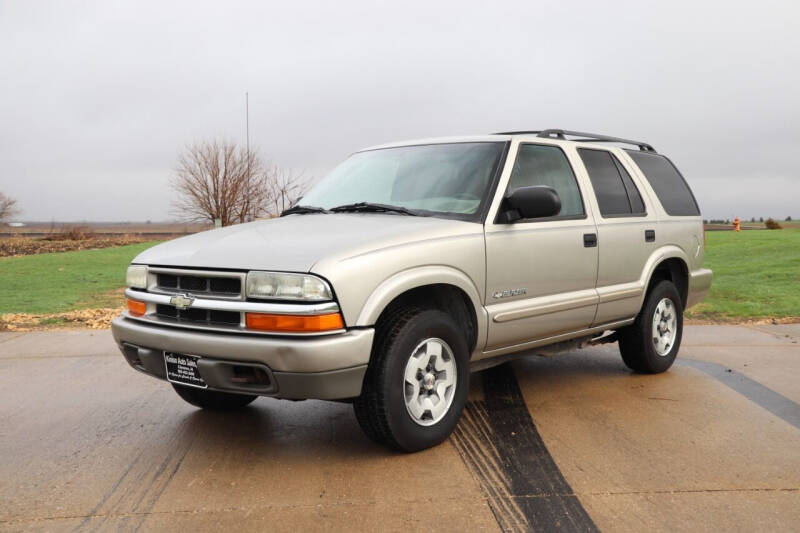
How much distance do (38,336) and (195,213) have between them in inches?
935

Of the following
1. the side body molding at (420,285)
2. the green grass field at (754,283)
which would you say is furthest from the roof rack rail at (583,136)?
the green grass field at (754,283)

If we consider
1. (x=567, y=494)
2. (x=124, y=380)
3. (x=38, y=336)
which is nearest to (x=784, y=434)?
(x=567, y=494)

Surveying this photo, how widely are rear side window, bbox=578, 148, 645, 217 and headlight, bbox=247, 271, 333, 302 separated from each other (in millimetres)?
2860

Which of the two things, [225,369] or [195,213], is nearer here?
[225,369]

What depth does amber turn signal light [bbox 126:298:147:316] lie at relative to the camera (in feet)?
14.5

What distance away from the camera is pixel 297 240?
13.6 feet

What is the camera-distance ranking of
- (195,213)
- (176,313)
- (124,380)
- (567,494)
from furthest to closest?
1. (195,213)
2. (124,380)
3. (176,313)
4. (567,494)

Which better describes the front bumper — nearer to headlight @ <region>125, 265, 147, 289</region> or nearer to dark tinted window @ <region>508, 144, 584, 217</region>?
headlight @ <region>125, 265, 147, 289</region>

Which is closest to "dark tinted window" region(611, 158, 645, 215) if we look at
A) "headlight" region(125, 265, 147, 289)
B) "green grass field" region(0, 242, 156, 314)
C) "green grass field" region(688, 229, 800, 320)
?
"headlight" region(125, 265, 147, 289)

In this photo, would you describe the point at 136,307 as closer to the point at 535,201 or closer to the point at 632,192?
the point at 535,201

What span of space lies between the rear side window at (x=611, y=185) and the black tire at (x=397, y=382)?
7.11ft

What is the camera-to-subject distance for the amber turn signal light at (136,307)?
441 centimetres

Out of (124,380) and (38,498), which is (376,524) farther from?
(124,380)

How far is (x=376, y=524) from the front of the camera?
11.0 ft
